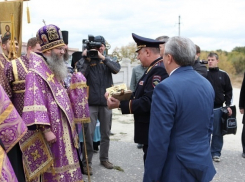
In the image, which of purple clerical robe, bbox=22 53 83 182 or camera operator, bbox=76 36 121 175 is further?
camera operator, bbox=76 36 121 175

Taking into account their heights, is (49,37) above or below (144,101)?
above

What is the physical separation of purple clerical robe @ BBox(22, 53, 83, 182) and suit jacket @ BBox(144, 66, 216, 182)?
138 cm

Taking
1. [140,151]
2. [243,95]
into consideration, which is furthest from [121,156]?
[243,95]

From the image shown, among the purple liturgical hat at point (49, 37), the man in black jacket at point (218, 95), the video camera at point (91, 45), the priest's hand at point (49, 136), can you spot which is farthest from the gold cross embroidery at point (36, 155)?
the man in black jacket at point (218, 95)

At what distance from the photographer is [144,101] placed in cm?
301

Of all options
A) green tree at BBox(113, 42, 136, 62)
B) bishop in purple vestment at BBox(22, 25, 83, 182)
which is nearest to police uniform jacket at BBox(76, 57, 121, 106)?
bishop in purple vestment at BBox(22, 25, 83, 182)

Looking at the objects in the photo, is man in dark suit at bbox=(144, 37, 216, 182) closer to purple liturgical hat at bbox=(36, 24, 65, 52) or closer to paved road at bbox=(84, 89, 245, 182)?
purple liturgical hat at bbox=(36, 24, 65, 52)

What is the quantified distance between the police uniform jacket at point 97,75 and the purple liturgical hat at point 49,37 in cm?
135

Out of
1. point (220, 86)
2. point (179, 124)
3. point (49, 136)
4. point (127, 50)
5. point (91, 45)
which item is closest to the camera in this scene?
point (179, 124)

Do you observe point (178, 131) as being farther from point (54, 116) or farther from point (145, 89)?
point (54, 116)

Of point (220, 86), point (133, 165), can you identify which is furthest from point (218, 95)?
point (133, 165)

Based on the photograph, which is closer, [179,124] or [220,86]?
[179,124]

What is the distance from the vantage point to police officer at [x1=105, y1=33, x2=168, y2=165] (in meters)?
3.02

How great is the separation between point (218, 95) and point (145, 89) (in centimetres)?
290
